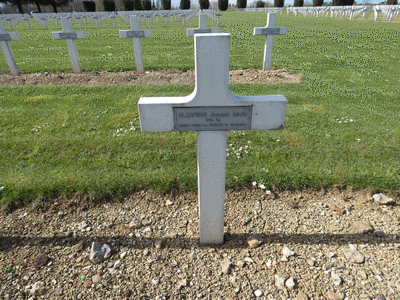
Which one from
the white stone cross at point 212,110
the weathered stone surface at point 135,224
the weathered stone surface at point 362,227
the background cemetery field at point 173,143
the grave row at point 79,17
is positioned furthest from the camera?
the grave row at point 79,17

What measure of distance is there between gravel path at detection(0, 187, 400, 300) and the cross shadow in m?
0.01

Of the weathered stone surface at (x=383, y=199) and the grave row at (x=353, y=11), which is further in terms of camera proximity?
the grave row at (x=353, y=11)

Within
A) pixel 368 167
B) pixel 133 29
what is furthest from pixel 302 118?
pixel 133 29

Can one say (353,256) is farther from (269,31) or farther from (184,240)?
(269,31)

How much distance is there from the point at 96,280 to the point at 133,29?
24.8ft

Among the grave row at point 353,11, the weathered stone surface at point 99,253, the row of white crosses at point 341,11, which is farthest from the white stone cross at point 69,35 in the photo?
the row of white crosses at point 341,11

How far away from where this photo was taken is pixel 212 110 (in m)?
1.98

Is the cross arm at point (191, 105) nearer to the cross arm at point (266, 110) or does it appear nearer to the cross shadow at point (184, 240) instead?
the cross arm at point (266, 110)

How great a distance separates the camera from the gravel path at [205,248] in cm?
222

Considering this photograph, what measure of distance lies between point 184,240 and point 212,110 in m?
1.42

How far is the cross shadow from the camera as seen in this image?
2.62 meters

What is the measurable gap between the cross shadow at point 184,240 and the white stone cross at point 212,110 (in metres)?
0.85

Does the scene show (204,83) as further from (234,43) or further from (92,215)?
(234,43)

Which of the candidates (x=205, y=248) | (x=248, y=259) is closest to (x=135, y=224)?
(x=205, y=248)
